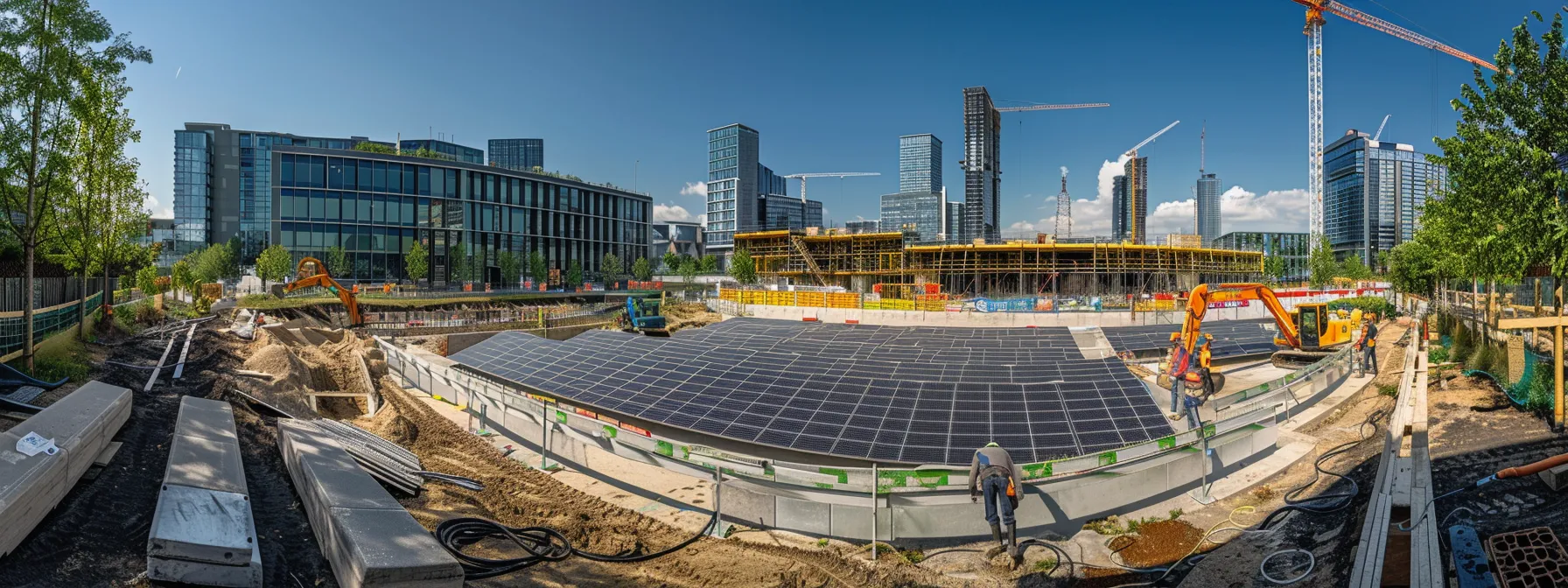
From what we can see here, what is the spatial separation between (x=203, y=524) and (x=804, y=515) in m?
6.10

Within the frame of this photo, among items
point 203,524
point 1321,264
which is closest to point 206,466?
point 203,524

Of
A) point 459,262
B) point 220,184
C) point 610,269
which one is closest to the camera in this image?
point 459,262

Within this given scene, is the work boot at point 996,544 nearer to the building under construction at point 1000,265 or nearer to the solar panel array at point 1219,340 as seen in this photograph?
the solar panel array at point 1219,340

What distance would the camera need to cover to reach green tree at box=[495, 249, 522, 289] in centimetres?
7131

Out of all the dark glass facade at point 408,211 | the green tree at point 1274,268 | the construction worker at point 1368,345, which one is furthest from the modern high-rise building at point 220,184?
the green tree at point 1274,268

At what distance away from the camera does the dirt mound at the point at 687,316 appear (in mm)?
46869

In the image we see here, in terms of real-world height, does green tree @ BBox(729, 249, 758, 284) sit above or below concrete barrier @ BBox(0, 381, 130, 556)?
above

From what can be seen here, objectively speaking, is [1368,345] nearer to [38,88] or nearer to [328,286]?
[38,88]

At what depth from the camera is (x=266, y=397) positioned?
1430cm

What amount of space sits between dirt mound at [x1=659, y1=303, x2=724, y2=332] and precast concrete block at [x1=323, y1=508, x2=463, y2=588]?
121ft

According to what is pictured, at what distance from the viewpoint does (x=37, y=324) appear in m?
15.3

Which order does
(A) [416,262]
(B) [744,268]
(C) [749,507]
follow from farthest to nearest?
(B) [744,268] < (A) [416,262] < (C) [749,507]

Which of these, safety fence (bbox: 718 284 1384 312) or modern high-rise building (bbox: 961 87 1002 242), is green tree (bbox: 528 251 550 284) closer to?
safety fence (bbox: 718 284 1384 312)

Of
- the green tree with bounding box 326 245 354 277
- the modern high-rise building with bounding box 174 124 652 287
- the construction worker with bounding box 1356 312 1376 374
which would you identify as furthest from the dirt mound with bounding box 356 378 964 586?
the modern high-rise building with bounding box 174 124 652 287
